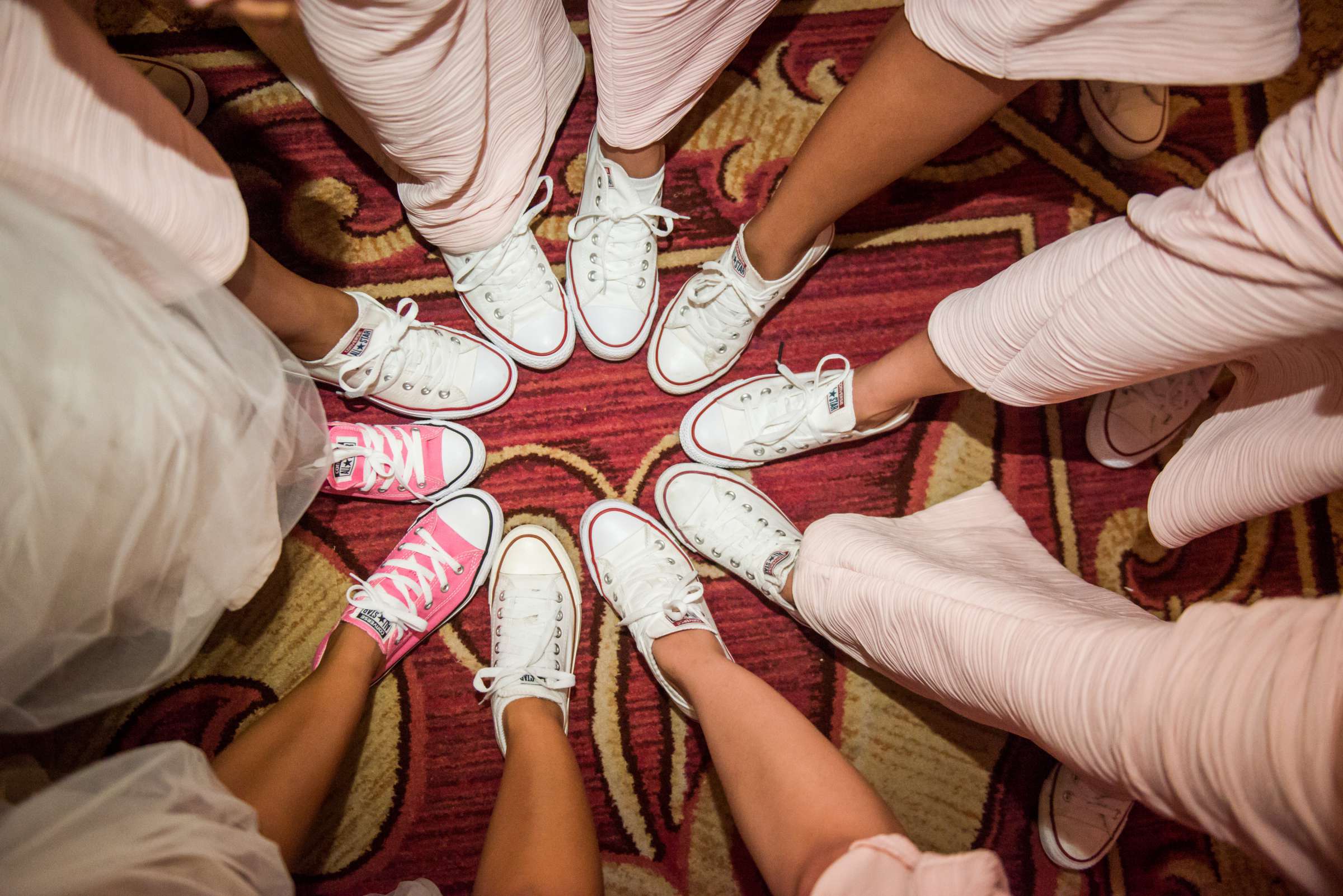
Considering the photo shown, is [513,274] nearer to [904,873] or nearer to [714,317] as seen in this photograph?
[714,317]

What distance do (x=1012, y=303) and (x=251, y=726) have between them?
98 centimetres

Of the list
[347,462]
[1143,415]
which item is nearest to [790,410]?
[1143,415]

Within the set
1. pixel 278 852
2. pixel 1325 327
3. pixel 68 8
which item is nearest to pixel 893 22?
pixel 1325 327

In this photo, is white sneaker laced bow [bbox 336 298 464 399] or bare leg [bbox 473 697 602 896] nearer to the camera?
bare leg [bbox 473 697 602 896]

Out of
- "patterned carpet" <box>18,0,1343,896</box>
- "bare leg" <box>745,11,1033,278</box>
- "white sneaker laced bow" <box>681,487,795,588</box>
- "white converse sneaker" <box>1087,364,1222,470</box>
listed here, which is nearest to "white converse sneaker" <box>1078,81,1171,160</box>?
"patterned carpet" <box>18,0,1343,896</box>

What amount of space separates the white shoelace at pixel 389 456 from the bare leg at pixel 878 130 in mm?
595

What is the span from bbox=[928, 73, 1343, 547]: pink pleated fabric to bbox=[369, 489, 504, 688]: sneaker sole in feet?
2.25

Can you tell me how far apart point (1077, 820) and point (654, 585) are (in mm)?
702

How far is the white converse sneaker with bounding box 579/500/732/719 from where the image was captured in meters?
0.95

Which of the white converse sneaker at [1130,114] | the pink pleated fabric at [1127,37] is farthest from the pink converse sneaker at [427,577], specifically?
the white converse sneaker at [1130,114]

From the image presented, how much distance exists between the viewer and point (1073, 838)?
37.6 inches

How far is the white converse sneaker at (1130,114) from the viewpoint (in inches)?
41.9

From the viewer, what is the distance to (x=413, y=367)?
3.14ft

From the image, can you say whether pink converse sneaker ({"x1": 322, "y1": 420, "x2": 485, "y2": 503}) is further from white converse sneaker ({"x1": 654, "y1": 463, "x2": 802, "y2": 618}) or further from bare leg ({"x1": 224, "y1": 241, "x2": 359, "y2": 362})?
white converse sneaker ({"x1": 654, "y1": 463, "x2": 802, "y2": 618})
